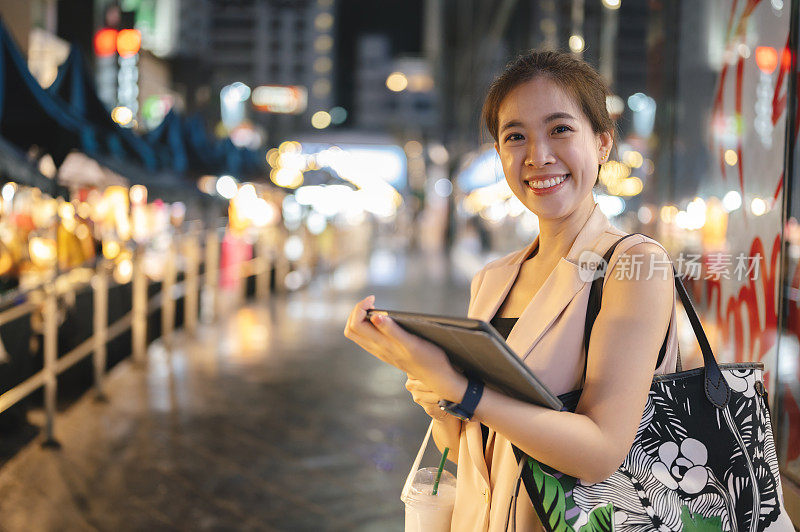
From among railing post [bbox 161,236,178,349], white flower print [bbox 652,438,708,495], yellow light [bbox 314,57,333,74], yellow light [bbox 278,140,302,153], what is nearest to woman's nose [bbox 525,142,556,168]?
white flower print [bbox 652,438,708,495]

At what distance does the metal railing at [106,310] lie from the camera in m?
4.76

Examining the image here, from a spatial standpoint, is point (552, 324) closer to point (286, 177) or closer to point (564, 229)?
point (564, 229)

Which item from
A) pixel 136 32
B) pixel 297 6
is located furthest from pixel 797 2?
pixel 297 6

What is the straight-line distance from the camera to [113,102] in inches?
512

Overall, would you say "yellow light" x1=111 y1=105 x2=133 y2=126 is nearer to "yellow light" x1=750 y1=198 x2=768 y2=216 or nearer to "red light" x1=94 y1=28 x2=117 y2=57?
"red light" x1=94 y1=28 x2=117 y2=57

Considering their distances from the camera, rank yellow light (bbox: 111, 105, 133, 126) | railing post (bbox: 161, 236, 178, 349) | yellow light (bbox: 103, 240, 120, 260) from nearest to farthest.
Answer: yellow light (bbox: 103, 240, 120, 260) < railing post (bbox: 161, 236, 178, 349) < yellow light (bbox: 111, 105, 133, 126)

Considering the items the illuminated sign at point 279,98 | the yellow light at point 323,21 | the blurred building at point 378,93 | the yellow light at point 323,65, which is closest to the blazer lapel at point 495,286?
the illuminated sign at point 279,98

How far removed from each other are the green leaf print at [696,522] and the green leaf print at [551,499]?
172mm

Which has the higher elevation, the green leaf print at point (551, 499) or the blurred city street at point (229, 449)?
the green leaf print at point (551, 499)

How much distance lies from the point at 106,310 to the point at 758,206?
6.03 metres

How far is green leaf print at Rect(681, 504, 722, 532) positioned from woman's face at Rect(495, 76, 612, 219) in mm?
511

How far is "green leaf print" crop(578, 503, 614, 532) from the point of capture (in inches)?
47.2

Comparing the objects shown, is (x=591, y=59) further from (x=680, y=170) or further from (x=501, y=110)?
(x=680, y=170)

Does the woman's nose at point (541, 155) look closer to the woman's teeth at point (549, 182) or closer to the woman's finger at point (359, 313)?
the woman's teeth at point (549, 182)
